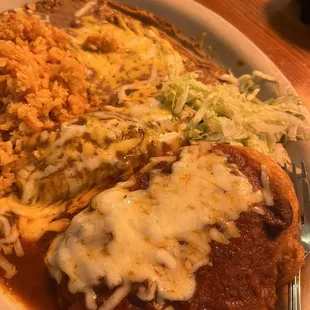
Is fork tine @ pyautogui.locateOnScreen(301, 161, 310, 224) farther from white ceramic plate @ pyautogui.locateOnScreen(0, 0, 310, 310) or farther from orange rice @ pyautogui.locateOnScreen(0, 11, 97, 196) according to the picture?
orange rice @ pyautogui.locateOnScreen(0, 11, 97, 196)

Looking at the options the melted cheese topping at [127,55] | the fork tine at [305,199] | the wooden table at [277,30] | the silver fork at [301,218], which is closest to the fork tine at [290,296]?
the silver fork at [301,218]

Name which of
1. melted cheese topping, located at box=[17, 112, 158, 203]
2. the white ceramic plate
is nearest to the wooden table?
the white ceramic plate

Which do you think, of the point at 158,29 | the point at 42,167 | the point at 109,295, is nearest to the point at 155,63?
the point at 158,29

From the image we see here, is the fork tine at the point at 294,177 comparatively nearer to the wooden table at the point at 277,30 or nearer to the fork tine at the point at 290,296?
the fork tine at the point at 290,296

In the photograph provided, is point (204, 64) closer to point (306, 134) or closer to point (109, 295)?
point (306, 134)

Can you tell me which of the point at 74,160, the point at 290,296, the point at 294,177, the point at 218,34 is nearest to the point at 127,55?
the point at 218,34
